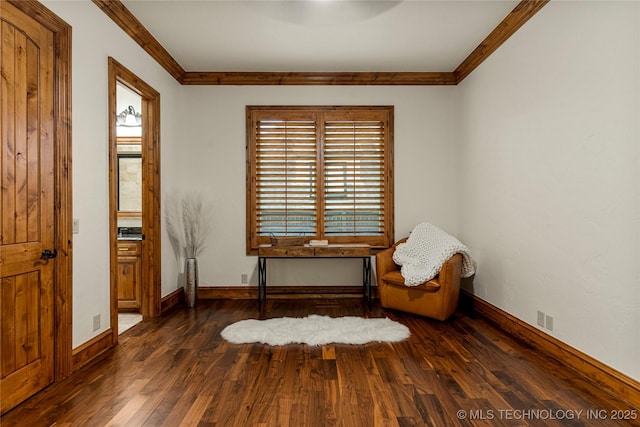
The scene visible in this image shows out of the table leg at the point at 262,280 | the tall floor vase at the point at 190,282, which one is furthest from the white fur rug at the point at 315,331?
the tall floor vase at the point at 190,282

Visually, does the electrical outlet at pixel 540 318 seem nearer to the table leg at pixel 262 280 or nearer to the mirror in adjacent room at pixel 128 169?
the table leg at pixel 262 280

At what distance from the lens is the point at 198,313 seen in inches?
173

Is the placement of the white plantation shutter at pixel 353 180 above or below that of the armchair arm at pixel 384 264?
above

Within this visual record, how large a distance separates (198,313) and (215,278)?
787mm

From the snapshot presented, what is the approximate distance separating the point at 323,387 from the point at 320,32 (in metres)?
3.21

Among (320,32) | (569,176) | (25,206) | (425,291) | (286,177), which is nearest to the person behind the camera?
(25,206)

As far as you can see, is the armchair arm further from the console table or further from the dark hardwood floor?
the dark hardwood floor

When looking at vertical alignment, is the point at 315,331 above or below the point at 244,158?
below

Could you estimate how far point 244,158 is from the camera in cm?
514

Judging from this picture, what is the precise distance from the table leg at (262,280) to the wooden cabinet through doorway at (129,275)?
1310 millimetres

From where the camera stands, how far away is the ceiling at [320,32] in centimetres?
337

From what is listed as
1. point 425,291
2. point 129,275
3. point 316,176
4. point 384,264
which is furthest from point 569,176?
point 129,275

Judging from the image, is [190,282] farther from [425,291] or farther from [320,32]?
[320,32]

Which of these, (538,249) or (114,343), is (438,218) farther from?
(114,343)
